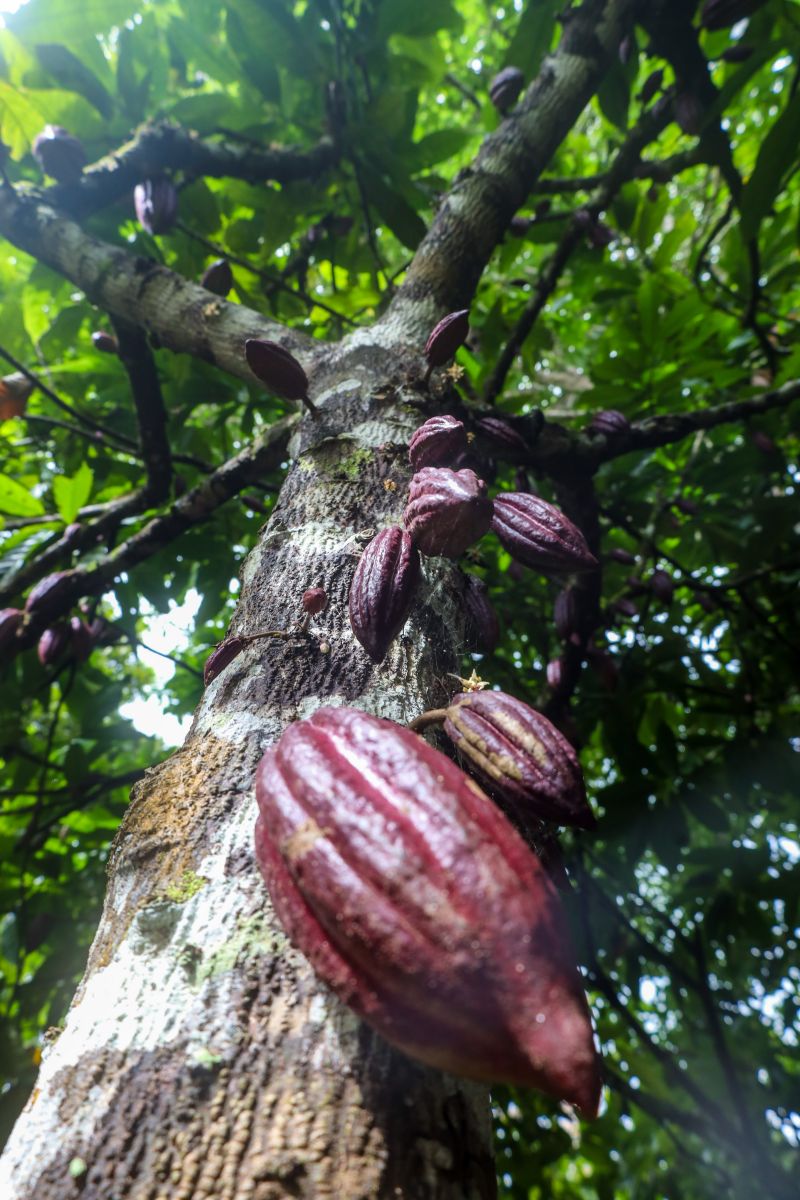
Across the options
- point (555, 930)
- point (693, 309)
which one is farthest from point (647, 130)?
point (555, 930)

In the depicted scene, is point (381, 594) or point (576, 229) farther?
point (576, 229)

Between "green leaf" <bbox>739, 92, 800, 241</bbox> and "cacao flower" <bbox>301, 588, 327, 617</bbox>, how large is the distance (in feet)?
6.67

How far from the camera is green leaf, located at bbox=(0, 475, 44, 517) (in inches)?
96.4

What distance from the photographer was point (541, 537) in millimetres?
1203

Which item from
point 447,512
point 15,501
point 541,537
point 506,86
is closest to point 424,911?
point 447,512

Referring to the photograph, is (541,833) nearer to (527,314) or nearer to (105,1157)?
(105,1157)

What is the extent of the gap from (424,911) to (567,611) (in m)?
1.68

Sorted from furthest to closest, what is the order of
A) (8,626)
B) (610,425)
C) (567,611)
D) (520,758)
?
(567,611)
(8,626)
(610,425)
(520,758)

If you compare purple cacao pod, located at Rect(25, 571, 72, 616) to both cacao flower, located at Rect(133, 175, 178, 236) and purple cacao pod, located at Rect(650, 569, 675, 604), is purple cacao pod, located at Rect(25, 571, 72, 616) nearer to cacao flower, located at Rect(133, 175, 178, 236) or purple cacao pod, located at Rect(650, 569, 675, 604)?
cacao flower, located at Rect(133, 175, 178, 236)

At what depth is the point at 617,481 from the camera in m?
2.94

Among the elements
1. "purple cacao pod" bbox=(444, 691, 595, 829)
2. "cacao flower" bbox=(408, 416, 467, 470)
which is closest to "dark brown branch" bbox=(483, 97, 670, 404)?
"cacao flower" bbox=(408, 416, 467, 470)

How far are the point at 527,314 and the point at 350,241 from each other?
0.96 m

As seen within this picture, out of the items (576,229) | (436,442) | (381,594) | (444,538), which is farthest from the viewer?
(576,229)

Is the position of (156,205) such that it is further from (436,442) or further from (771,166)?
(771,166)
